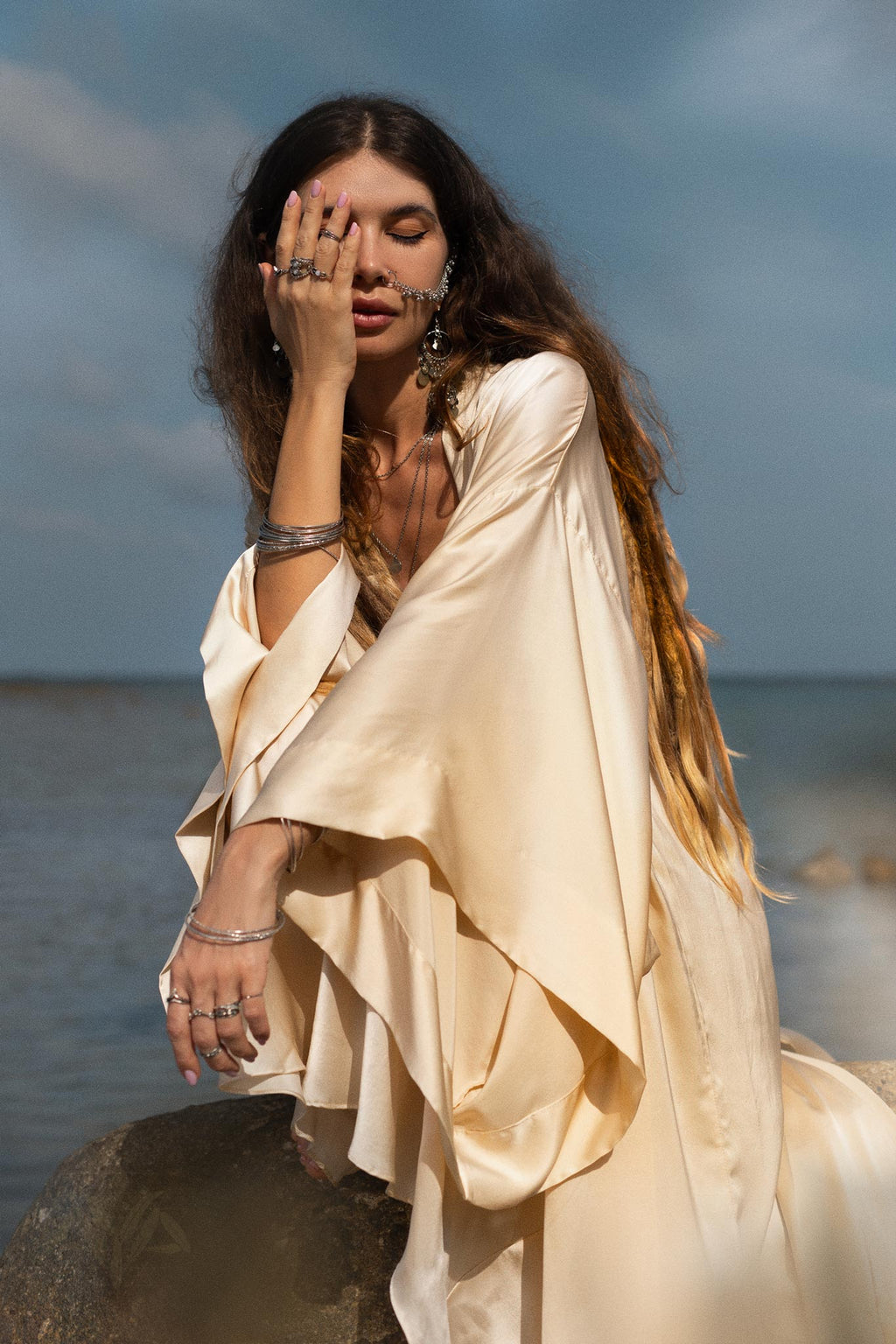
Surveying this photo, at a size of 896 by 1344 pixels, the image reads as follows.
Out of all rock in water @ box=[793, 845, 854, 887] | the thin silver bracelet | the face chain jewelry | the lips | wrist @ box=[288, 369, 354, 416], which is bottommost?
rock in water @ box=[793, 845, 854, 887]

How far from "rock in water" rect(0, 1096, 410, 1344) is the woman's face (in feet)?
5.15

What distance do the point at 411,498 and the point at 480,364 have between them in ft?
0.98

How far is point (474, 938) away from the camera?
1628mm

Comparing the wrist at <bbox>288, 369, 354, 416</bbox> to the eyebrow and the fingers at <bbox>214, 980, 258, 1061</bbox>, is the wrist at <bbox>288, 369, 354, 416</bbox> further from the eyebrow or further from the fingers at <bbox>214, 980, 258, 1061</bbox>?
the fingers at <bbox>214, 980, 258, 1061</bbox>

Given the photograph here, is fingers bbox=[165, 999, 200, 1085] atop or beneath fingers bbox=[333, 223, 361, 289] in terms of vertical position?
beneath

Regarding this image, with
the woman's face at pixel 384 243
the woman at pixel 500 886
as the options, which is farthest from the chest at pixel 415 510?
the woman's face at pixel 384 243

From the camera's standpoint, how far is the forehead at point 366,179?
222cm

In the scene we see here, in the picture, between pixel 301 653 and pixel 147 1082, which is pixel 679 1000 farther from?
pixel 147 1082

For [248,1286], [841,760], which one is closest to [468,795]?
[248,1286]

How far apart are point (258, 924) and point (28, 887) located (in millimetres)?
7906

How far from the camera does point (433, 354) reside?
238 cm

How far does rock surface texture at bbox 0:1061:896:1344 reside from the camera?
219 centimetres

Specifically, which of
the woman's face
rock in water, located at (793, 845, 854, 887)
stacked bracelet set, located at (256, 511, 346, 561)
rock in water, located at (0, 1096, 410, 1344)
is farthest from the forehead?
rock in water, located at (793, 845, 854, 887)

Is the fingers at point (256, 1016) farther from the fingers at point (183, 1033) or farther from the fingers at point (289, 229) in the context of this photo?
the fingers at point (289, 229)
